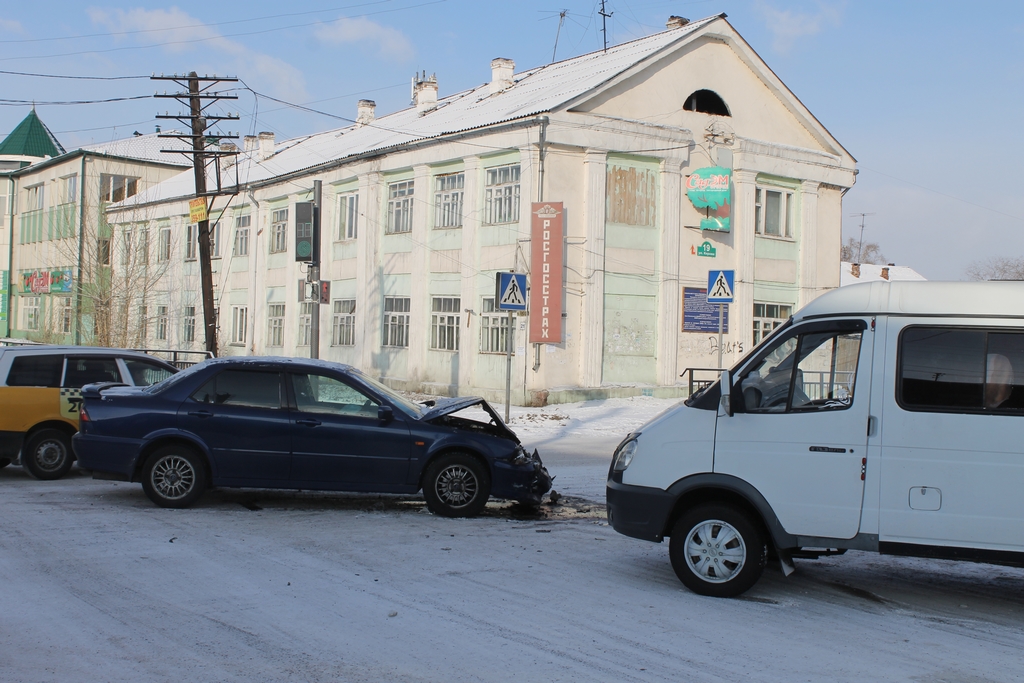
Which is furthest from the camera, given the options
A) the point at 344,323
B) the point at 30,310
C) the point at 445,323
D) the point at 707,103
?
the point at 30,310

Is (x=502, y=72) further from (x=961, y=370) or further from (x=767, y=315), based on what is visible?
(x=961, y=370)

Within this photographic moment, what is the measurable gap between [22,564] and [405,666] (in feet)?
12.1

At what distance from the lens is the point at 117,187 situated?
51750 mm

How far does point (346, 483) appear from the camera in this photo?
360 inches

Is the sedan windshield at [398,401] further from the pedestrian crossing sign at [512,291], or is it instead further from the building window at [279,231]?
the building window at [279,231]

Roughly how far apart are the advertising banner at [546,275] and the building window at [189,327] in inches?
992

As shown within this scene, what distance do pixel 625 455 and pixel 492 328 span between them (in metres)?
19.1

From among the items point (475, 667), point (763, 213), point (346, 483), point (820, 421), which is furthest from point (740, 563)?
point (763, 213)

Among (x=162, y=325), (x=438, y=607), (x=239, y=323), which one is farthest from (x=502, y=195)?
(x=162, y=325)

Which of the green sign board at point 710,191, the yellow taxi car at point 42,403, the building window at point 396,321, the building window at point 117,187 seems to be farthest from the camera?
the building window at point 117,187

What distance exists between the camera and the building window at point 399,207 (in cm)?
2917

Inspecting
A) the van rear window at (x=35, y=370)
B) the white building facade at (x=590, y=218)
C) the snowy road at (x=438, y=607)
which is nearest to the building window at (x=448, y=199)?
the white building facade at (x=590, y=218)

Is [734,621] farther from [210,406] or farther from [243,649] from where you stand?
[210,406]

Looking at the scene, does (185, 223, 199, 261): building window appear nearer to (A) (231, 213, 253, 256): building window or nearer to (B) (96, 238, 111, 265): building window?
(A) (231, 213, 253, 256): building window
